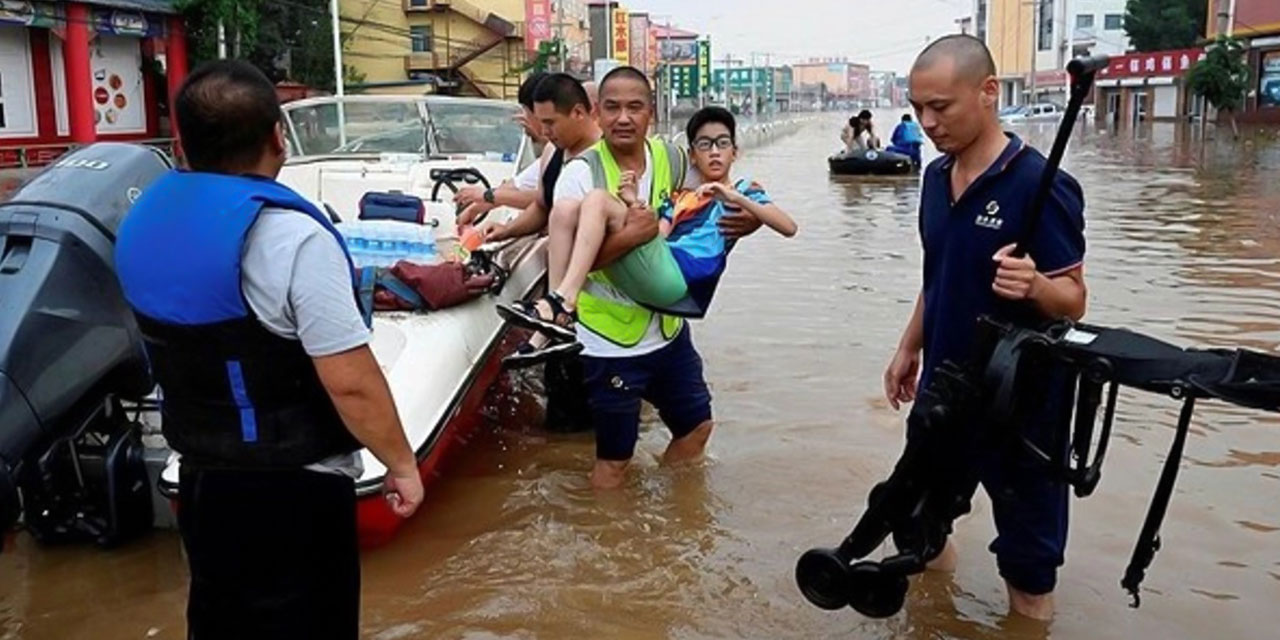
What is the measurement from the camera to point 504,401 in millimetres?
7098

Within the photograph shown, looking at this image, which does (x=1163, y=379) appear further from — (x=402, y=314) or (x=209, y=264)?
(x=402, y=314)

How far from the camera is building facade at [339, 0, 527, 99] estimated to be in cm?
4566

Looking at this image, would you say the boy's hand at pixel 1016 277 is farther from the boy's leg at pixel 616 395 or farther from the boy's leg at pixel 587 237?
the boy's leg at pixel 616 395

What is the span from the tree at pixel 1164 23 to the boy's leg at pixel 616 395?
71682 millimetres

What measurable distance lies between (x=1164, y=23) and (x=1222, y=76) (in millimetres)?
25862

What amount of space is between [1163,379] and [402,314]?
11.4 ft

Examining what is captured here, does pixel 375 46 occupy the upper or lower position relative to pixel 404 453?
upper

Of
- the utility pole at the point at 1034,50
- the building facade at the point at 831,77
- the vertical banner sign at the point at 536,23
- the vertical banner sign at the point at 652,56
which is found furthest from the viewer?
the building facade at the point at 831,77

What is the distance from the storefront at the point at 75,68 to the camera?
24969 mm

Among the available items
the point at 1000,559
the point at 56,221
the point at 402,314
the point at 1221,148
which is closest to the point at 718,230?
the point at 402,314

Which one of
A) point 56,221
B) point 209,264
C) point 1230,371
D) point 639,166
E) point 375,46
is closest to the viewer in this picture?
point 209,264

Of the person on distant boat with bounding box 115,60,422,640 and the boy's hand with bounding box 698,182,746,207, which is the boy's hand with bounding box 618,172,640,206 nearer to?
the boy's hand with bounding box 698,182,746,207

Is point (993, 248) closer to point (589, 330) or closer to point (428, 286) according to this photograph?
point (589, 330)

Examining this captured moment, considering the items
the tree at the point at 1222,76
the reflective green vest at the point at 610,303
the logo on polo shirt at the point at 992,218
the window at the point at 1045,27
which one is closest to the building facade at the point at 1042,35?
the window at the point at 1045,27
